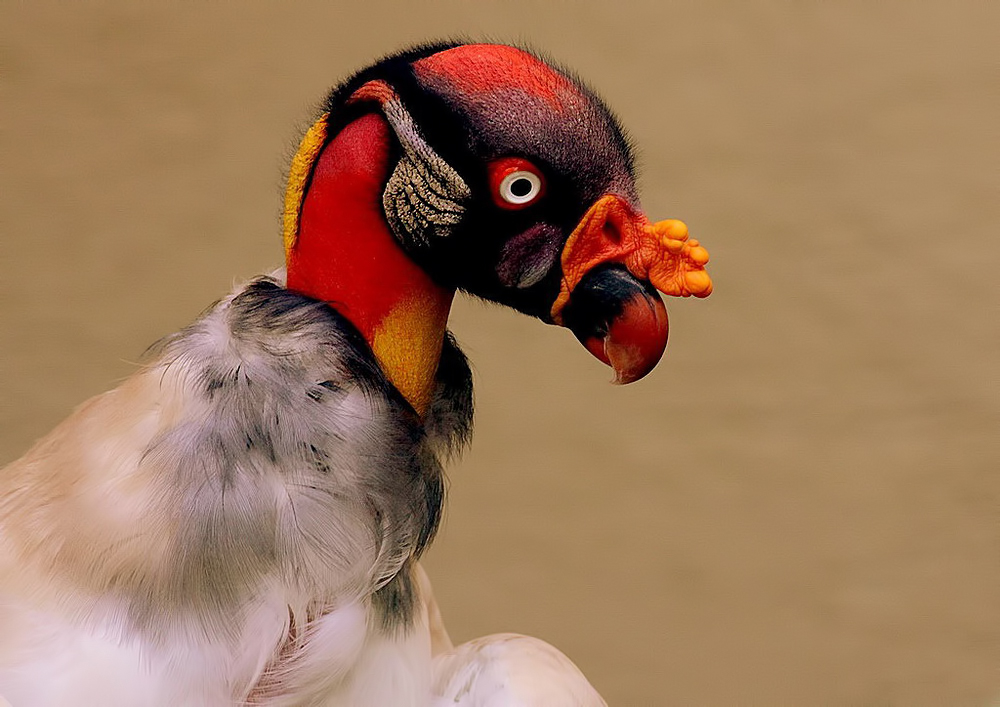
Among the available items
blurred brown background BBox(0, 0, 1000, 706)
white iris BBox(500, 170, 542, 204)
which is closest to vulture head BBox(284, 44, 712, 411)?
white iris BBox(500, 170, 542, 204)

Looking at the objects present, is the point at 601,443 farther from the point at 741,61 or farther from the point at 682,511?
the point at 741,61

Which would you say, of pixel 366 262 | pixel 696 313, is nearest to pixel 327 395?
pixel 366 262

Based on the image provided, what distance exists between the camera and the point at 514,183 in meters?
0.91

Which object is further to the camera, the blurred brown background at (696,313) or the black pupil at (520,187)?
the blurred brown background at (696,313)

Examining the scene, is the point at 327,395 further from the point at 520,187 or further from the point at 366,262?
the point at 520,187

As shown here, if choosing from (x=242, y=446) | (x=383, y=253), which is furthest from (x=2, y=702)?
(x=383, y=253)

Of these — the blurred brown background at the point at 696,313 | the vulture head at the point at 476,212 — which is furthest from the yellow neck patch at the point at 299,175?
the blurred brown background at the point at 696,313

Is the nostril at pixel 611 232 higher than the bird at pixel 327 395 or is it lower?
higher

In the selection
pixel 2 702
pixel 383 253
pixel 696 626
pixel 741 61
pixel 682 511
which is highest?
pixel 741 61

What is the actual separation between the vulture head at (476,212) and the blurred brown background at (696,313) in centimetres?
156

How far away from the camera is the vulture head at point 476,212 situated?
914mm

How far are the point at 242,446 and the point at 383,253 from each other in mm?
190

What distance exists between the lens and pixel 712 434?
8.64ft

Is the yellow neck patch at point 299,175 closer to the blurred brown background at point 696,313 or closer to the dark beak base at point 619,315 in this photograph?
the dark beak base at point 619,315
